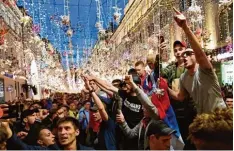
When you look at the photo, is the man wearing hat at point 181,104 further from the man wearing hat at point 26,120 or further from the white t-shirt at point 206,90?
the man wearing hat at point 26,120

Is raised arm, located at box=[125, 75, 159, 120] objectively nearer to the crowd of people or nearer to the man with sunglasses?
the crowd of people

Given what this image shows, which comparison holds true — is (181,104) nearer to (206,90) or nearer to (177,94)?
(177,94)

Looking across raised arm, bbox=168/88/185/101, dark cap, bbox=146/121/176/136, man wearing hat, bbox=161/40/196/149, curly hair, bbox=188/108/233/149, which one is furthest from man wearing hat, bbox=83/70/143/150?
curly hair, bbox=188/108/233/149

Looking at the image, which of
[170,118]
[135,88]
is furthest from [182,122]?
[135,88]

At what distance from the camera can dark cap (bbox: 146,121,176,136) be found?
10.5 ft

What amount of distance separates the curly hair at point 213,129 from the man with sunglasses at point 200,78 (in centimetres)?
76

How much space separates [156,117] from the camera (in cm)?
370

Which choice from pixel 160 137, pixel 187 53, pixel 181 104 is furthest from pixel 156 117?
pixel 187 53

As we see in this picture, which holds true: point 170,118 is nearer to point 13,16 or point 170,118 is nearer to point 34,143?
point 34,143

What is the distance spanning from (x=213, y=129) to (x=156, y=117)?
1.42 m

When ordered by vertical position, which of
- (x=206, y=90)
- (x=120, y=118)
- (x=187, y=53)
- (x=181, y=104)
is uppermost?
(x=187, y=53)

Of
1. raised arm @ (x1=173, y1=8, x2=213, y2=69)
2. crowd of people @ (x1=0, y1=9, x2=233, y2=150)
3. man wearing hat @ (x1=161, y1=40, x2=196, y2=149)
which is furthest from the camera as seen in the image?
man wearing hat @ (x1=161, y1=40, x2=196, y2=149)

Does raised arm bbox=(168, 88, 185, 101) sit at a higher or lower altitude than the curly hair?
higher

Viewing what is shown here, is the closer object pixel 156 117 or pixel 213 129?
pixel 213 129
